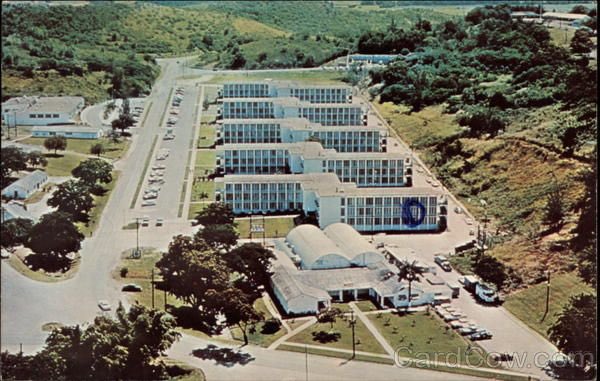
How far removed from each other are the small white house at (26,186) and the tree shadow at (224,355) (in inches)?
172

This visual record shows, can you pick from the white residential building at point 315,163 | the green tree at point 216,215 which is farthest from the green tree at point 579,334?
the white residential building at point 315,163

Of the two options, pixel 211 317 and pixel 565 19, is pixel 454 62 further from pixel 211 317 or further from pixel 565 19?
pixel 211 317

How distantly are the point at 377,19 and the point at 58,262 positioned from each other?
11.8m

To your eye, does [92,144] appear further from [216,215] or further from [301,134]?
[216,215]

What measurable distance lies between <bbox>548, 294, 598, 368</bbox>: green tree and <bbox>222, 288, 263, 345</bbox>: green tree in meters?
2.57

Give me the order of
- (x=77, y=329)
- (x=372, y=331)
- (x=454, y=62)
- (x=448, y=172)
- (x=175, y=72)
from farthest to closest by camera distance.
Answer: (x=175, y=72) < (x=454, y=62) < (x=448, y=172) < (x=372, y=331) < (x=77, y=329)

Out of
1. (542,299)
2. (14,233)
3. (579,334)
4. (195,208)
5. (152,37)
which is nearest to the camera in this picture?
(579,334)

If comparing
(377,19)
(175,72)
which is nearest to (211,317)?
(175,72)

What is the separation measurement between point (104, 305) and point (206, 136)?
6918 millimetres

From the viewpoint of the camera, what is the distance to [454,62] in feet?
52.5

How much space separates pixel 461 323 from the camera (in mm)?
8055

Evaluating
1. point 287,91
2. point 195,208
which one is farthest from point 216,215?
point 287,91

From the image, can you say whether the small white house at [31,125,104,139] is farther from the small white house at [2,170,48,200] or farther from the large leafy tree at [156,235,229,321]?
the large leafy tree at [156,235,229,321]

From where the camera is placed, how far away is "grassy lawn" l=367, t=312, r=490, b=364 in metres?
7.54
